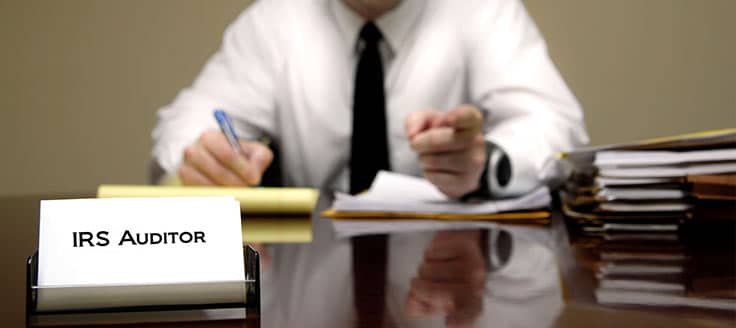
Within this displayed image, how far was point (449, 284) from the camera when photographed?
57cm

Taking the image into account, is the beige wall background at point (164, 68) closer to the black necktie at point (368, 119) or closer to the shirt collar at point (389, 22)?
the shirt collar at point (389, 22)

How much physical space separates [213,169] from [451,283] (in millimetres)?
884

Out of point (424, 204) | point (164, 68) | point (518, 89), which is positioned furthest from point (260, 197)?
point (164, 68)

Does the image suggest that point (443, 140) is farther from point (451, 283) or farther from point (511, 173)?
point (451, 283)

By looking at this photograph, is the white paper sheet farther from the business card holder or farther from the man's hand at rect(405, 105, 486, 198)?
the business card holder

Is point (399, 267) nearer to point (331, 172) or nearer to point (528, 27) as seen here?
point (331, 172)

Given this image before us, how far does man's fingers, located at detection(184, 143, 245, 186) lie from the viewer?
4.58 ft

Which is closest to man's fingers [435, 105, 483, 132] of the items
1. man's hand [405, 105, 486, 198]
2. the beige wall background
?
man's hand [405, 105, 486, 198]

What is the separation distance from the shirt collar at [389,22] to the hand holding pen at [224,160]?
1.30m

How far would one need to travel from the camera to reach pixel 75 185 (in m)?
3.08

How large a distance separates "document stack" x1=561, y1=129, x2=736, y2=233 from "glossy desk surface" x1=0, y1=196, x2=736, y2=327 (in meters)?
0.04

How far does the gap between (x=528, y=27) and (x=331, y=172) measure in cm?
80

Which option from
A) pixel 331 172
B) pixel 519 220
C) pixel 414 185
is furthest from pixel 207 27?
pixel 519 220

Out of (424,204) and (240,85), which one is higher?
(240,85)
